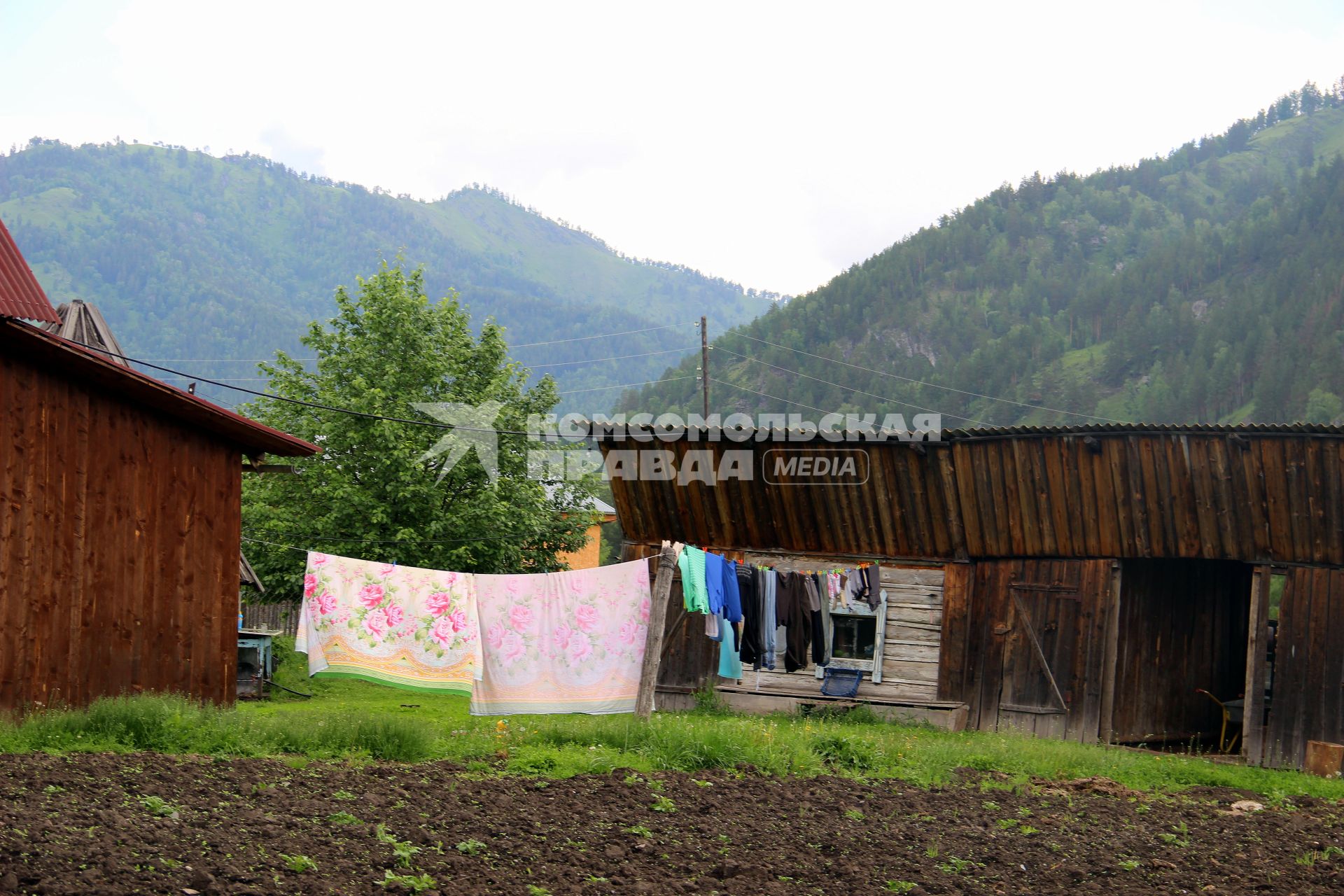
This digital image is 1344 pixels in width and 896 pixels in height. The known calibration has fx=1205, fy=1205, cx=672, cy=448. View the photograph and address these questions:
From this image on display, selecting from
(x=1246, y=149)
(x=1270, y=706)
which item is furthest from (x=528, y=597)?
(x=1246, y=149)

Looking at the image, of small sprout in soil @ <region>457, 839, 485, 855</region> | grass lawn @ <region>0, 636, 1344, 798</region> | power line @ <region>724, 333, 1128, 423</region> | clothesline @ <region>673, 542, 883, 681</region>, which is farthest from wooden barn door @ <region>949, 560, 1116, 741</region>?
power line @ <region>724, 333, 1128, 423</region>

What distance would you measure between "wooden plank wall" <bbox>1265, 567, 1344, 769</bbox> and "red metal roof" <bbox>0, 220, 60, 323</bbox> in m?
15.4

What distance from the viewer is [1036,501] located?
1777 cm

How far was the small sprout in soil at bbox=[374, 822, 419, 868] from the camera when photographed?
747 cm

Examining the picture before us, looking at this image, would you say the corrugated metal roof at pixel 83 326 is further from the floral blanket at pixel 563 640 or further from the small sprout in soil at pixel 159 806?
the small sprout in soil at pixel 159 806

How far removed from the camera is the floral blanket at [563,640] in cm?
1366

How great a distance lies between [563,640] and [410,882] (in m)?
6.73

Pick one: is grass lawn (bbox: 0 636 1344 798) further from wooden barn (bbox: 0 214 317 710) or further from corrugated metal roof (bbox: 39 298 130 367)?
corrugated metal roof (bbox: 39 298 130 367)

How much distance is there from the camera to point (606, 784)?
33.8ft

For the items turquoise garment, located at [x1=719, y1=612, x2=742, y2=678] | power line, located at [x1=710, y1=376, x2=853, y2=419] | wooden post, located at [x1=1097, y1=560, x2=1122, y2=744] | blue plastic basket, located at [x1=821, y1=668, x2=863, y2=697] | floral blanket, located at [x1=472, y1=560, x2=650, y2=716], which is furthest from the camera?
power line, located at [x1=710, y1=376, x2=853, y2=419]

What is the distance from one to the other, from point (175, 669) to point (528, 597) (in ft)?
13.1

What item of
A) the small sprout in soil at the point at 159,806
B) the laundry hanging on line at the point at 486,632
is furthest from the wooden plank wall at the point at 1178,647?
the small sprout in soil at the point at 159,806

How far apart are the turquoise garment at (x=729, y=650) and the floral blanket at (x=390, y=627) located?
11.8 feet

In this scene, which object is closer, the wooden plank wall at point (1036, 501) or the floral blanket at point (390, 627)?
the floral blanket at point (390, 627)
